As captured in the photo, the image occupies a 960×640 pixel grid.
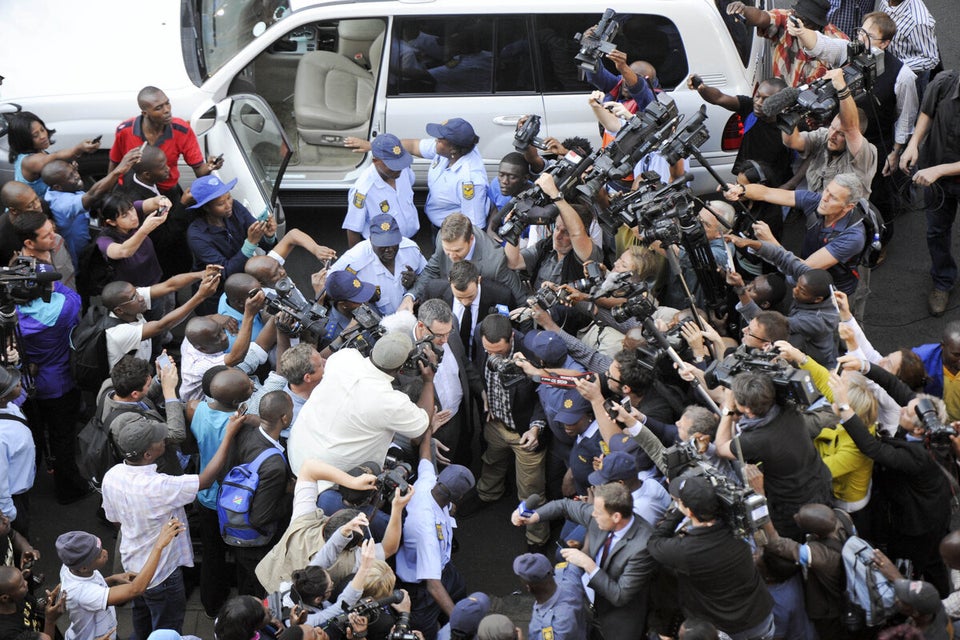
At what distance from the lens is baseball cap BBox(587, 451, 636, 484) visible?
5.68 m

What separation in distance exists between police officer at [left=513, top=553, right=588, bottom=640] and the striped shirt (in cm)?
591

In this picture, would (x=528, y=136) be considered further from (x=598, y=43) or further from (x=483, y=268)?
(x=483, y=268)

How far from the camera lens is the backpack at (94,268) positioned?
759 cm

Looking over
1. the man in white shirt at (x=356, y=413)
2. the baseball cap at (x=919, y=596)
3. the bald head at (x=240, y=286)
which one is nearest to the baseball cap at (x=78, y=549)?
the man in white shirt at (x=356, y=413)

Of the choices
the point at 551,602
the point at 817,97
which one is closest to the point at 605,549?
the point at 551,602

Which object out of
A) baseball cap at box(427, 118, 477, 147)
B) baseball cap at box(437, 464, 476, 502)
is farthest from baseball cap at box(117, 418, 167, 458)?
baseball cap at box(427, 118, 477, 147)

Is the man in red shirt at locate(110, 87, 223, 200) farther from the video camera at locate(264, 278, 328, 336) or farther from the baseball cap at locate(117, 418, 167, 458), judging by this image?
the baseball cap at locate(117, 418, 167, 458)

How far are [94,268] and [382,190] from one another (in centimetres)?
205

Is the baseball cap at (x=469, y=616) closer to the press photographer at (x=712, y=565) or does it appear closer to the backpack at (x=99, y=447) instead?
the press photographer at (x=712, y=565)

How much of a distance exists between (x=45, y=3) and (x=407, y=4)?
304 centimetres

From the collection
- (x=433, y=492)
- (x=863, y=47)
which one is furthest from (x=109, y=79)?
(x=863, y=47)

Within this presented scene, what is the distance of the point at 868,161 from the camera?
7801 millimetres

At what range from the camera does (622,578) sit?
5.51m

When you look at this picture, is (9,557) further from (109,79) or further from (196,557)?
(109,79)
